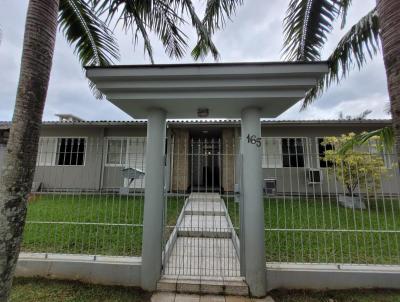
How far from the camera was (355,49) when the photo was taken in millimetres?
5926

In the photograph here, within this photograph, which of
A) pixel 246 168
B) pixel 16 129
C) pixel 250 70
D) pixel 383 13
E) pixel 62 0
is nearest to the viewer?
pixel 383 13

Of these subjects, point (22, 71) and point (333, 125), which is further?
point (333, 125)

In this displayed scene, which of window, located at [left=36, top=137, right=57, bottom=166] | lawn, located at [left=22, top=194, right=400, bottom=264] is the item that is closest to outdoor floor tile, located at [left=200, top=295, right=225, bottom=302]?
lawn, located at [left=22, top=194, right=400, bottom=264]

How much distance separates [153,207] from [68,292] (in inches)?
79.7

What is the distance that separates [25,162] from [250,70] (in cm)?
332

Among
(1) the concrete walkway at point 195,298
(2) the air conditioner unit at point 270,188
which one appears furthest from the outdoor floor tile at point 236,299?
(2) the air conditioner unit at point 270,188

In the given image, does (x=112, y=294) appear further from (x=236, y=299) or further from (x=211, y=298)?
(x=236, y=299)

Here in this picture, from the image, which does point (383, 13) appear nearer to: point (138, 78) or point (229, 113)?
point (229, 113)

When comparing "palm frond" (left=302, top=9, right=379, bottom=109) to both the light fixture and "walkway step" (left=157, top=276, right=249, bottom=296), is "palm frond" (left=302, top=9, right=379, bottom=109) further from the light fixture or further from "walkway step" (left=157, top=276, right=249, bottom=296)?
"walkway step" (left=157, top=276, right=249, bottom=296)

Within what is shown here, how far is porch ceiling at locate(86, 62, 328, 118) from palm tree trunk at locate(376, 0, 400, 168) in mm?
1740

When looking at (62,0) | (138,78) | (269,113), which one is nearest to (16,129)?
(138,78)

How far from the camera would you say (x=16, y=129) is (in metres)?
2.23

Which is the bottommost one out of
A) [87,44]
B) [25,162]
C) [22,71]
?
[25,162]

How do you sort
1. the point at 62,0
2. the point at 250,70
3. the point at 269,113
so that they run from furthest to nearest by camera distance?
1. the point at 62,0
2. the point at 269,113
3. the point at 250,70
